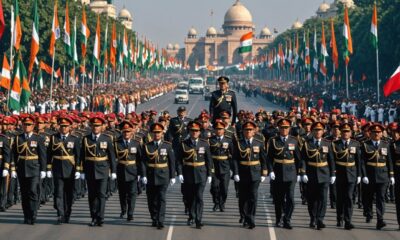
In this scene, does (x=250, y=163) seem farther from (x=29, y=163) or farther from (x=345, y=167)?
(x=29, y=163)

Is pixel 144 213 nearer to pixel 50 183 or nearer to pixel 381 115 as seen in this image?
pixel 50 183

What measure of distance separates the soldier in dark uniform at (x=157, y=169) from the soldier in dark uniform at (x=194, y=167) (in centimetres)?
21

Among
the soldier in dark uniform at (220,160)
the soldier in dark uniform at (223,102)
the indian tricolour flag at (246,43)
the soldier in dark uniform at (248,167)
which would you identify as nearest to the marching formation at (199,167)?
the soldier in dark uniform at (248,167)

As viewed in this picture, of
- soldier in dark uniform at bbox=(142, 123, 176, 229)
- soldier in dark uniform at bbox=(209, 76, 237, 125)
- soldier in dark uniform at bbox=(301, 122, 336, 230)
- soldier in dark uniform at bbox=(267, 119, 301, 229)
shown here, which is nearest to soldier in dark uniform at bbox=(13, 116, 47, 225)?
soldier in dark uniform at bbox=(142, 123, 176, 229)

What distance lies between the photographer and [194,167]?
17844mm

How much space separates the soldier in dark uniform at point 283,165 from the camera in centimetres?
1777

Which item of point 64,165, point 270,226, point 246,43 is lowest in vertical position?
point 270,226

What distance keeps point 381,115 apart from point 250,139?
3278 cm

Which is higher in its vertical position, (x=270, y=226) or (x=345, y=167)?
(x=345, y=167)

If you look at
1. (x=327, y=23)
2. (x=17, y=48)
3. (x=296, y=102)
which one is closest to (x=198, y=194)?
(x=17, y=48)

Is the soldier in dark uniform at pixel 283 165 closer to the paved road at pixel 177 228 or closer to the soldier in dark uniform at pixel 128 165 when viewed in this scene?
the paved road at pixel 177 228

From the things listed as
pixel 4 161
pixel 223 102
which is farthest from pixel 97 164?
pixel 223 102

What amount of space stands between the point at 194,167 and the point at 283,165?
4.93 feet

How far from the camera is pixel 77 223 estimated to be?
18188 mm
